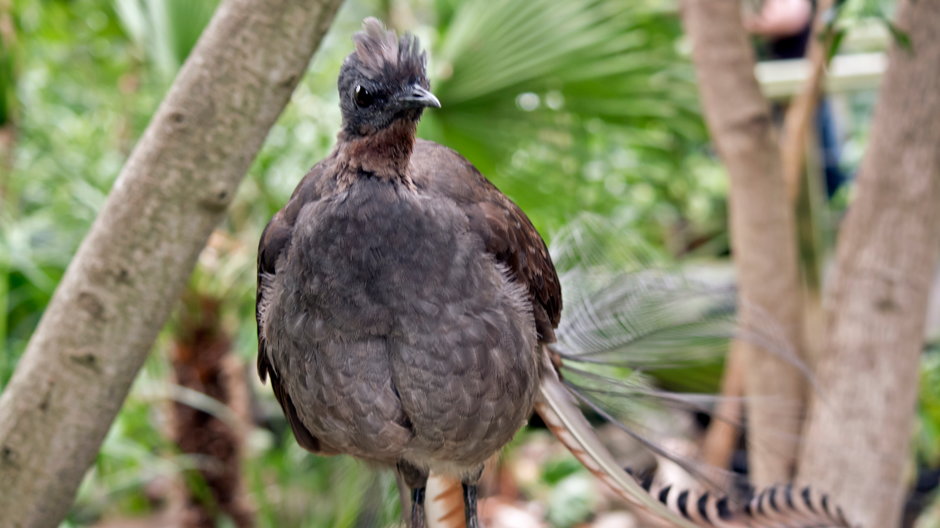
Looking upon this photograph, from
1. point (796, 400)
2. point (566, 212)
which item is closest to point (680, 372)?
point (796, 400)

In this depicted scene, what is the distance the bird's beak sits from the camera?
1374 mm

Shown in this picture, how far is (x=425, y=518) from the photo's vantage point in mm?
1870

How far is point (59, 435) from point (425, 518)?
0.70 metres

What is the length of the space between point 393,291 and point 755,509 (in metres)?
0.89

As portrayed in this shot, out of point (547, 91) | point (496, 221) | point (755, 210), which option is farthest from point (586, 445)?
point (547, 91)

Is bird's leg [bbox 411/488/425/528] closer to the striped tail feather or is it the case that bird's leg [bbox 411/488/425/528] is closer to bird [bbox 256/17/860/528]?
bird [bbox 256/17/860/528]

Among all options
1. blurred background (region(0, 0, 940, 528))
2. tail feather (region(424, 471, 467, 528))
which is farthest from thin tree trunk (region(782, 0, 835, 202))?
Result: tail feather (region(424, 471, 467, 528))

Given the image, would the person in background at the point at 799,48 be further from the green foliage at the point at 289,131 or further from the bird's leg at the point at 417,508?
the bird's leg at the point at 417,508

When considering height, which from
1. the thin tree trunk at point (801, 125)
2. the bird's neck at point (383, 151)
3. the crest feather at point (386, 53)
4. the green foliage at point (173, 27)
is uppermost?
the green foliage at point (173, 27)

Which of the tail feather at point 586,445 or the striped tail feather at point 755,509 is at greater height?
the tail feather at point 586,445

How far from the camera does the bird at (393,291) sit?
1.41 meters

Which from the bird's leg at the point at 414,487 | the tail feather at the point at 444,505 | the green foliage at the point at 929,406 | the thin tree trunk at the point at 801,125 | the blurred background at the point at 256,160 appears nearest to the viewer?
the bird's leg at the point at 414,487

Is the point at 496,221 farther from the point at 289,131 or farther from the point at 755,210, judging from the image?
the point at 289,131

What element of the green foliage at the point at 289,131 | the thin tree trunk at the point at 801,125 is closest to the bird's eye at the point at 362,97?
the green foliage at the point at 289,131
